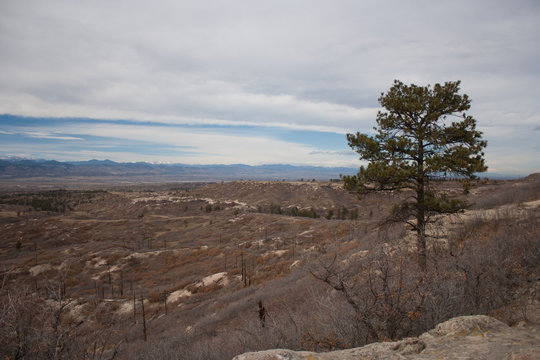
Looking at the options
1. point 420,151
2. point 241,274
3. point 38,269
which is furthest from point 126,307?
point 420,151

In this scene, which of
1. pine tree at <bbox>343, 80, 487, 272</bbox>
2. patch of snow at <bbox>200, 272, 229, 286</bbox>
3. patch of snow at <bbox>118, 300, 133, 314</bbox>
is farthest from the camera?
patch of snow at <bbox>200, 272, 229, 286</bbox>

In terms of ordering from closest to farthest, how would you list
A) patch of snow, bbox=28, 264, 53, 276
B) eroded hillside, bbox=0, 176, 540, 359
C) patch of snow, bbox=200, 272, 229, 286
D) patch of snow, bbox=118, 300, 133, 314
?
eroded hillside, bbox=0, 176, 540, 359
patch of snow, bbox=118, 300, 133, 314
patch of snow, bbox=200, 272, 229, 286
patch of snow, bbox=28, 264, 53, 276

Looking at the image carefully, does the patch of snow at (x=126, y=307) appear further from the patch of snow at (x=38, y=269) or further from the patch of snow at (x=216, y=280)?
the patch of snow at (x=38, y=269)

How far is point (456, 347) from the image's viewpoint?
432cm

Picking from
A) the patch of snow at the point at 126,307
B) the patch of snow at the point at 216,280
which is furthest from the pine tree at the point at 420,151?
the patch of snow at the point at 126,307

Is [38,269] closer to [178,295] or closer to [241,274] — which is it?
[178,295]

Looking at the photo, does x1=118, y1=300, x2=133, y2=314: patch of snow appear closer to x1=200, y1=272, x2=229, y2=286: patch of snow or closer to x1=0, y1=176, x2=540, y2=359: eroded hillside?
x1=0, y1=176, x2=540, y2=359: eroded hillside

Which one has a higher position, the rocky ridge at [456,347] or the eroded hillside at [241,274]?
the rocky ridge at [456,347]

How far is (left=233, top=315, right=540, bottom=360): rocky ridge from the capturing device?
387cm

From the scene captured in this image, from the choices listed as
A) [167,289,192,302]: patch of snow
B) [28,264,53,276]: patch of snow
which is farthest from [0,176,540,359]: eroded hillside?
[167,289,192,302]: patch of snow

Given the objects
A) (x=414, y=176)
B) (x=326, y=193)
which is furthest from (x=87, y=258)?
(x=326, y=193)

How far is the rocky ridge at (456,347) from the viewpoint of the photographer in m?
3.87

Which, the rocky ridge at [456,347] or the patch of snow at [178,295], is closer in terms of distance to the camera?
the rocky ridge at [456,347]

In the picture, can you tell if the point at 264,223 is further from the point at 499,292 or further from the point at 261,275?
the point at 499,292
